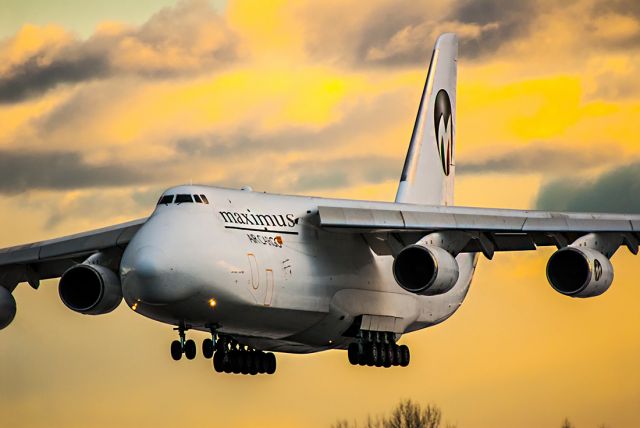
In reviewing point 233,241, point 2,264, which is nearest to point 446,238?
point 233,241

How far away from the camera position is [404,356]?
3647cm

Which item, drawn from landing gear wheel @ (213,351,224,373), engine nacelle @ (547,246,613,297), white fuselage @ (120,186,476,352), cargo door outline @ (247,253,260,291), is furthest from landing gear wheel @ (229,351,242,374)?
engine nacelle @ (547,246,613,297)

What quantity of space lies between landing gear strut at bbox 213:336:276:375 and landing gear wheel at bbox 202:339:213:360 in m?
0.99

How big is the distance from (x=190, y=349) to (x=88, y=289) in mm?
3466

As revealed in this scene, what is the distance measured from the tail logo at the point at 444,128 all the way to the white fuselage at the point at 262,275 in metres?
5.66

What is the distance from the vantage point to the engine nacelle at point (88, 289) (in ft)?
115

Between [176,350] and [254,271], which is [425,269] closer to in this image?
[254,271]

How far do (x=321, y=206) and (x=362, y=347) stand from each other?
9.40 feet

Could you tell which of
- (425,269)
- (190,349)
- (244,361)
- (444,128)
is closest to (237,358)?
(244,361)

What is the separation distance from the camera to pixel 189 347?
3269cm

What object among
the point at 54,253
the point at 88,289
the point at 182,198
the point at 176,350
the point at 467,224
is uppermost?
the point at 54,253

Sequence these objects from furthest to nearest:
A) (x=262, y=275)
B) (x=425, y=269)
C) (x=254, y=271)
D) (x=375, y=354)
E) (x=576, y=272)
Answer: (x=375, y=354) → (x=576, y=272) → (x=425, y=269) → (x=262, y=275) → (x=254, y=271)

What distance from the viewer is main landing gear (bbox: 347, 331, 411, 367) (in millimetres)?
35719

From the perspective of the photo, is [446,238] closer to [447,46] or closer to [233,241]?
[233,241]
